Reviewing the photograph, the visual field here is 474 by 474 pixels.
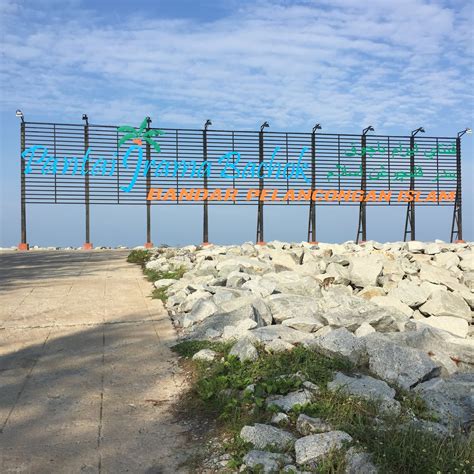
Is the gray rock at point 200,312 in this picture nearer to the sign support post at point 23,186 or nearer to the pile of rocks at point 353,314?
the pile of rocks at point 353,314

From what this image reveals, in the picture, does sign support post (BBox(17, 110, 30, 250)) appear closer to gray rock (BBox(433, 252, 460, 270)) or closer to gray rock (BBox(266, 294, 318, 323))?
gray rock (BBox(433, 252, 460, 270))

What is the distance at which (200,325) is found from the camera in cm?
606

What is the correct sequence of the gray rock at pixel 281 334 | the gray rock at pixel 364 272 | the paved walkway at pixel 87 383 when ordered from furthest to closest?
the gray rock at pixel 364 272, the gray rock at pixel 281 334, the paved walkway at pixel 87 383

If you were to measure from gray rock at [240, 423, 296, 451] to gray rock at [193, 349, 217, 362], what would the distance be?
1509 millimetres

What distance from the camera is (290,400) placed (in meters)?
3.77

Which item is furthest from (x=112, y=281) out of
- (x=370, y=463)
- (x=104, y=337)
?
(x=370, y=463)

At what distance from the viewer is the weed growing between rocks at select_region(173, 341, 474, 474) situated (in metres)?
2.96

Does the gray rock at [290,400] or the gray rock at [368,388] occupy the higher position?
the gray rock at [368,388]

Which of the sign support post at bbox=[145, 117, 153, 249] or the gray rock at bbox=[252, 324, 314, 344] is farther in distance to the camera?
the sign support post at bbox=[145, 117, 153, 249]

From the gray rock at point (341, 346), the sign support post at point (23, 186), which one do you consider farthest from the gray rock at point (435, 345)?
the sign support post at point (23, 186)

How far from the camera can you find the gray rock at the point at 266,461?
3025 mm

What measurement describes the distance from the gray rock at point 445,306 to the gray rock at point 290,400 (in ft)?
14.8

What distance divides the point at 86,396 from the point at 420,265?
8334 mm

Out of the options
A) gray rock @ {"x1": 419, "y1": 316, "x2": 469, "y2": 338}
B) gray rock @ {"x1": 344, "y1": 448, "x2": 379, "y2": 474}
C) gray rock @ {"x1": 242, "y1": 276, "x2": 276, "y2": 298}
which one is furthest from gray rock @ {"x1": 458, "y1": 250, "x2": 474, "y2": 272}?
gray rock @ {"x1": 344, "y1": 448, "x2": 379, "y2": 474}
